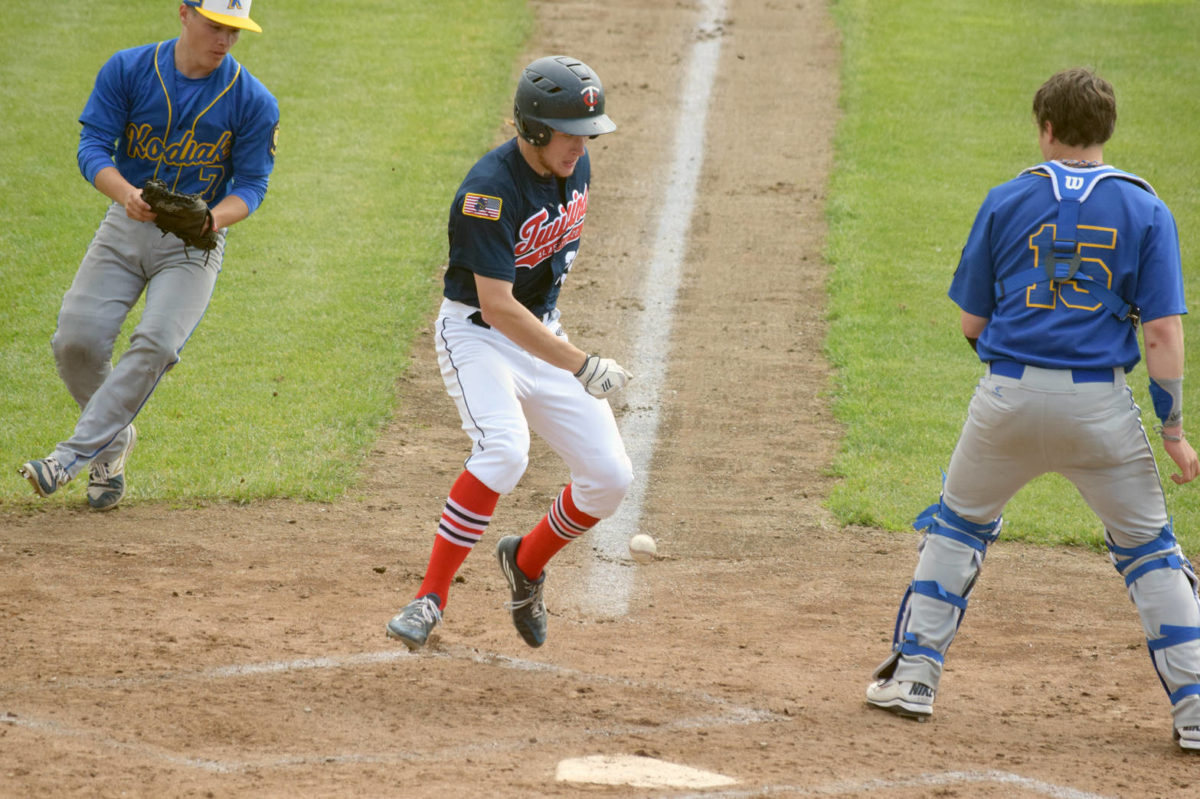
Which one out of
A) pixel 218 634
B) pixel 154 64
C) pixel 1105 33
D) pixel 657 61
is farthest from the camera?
pixel 1105 33

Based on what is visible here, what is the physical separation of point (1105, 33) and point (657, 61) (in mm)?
5666

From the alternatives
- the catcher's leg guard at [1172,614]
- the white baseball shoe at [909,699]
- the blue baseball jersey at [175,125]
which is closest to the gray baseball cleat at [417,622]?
the white baseball shoe at [909,699]

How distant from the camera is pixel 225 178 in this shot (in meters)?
6.46

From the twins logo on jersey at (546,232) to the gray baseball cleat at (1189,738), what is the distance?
290cm

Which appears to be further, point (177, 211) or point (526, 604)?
point (177, 211)

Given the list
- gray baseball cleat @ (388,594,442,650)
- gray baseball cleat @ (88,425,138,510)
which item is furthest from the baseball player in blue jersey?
gray baseball cleat @ (388,594,442,650)

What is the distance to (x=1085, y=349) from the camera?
4.40m

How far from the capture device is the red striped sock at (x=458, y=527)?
197 inches

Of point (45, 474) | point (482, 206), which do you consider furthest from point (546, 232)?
point (45, 474)

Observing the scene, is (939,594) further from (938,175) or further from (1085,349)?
(938,175)

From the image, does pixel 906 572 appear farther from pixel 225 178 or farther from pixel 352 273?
pixel 352 273

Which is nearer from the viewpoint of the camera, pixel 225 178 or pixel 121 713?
pixel 121 713

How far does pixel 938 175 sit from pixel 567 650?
28.0ft

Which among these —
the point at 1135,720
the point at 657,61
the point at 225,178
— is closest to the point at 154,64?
the point at 225,178
